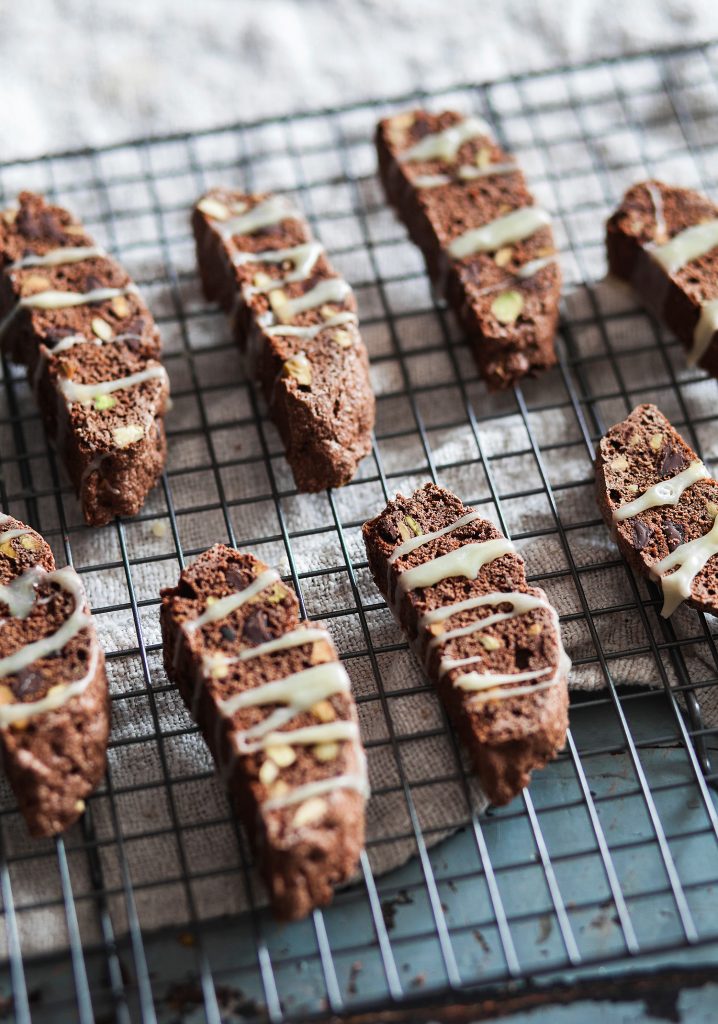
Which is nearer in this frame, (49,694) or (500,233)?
(49,694)

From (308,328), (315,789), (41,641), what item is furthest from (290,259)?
(315,789)

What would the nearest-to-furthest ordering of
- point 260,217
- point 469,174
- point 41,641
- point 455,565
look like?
point 41,641, point 455,565, point 260,217, point 469,174

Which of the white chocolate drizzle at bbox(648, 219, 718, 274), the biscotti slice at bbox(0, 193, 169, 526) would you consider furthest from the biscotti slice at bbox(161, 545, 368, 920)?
the white chocolate drizzle at bbox(648, 219, 718, 274)

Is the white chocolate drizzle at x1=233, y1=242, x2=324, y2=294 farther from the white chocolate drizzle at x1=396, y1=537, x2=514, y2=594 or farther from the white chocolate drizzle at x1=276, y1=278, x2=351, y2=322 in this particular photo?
the white chocolate drizzle at x1=396, y1=537, x2=514, y2=594

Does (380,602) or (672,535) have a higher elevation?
(672,535)

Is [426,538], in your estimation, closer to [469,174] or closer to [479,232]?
[479,232]

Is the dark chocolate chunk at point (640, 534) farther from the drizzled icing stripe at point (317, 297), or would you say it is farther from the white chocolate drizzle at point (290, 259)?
the white chocolate drizzle at point (290, 259)
